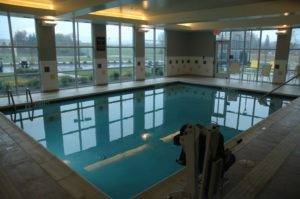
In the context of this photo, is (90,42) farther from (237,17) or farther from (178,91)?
(237,17)

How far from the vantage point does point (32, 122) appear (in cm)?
610

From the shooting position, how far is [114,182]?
356 centimetres

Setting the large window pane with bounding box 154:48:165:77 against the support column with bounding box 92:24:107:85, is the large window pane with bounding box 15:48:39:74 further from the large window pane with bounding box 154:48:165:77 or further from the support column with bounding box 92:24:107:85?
the large window pane with bounding box 154:48:165:77

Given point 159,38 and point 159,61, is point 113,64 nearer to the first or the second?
point 159,61

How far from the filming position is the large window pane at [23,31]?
25.3ft

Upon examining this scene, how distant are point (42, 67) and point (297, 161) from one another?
7773 millimetres

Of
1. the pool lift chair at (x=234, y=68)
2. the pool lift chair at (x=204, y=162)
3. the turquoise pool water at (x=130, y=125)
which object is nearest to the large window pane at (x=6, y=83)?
the turquoise pool water at (x=130, y=125)

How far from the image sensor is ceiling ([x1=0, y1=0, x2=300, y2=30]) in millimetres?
5762

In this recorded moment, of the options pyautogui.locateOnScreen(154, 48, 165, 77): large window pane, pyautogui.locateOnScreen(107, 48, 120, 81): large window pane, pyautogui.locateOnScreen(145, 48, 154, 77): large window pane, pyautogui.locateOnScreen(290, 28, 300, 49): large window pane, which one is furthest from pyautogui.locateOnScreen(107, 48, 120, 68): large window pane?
pyautogui.locateOnScreen(290, 28, 300, 49): large window pane

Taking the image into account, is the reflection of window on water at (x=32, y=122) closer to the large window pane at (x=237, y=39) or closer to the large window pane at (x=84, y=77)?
the large window pane at (x=84, y=77)

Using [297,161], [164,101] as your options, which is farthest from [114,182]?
[164,101]

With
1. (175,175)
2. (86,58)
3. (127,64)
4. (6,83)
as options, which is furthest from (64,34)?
(175,175)

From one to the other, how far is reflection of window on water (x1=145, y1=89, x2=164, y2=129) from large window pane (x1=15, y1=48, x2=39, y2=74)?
13.2 feet

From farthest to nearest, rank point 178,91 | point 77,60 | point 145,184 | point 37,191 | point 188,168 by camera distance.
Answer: point 178,91 < point 77,60 < point 145,184 < point 37,191 < point 188,168
